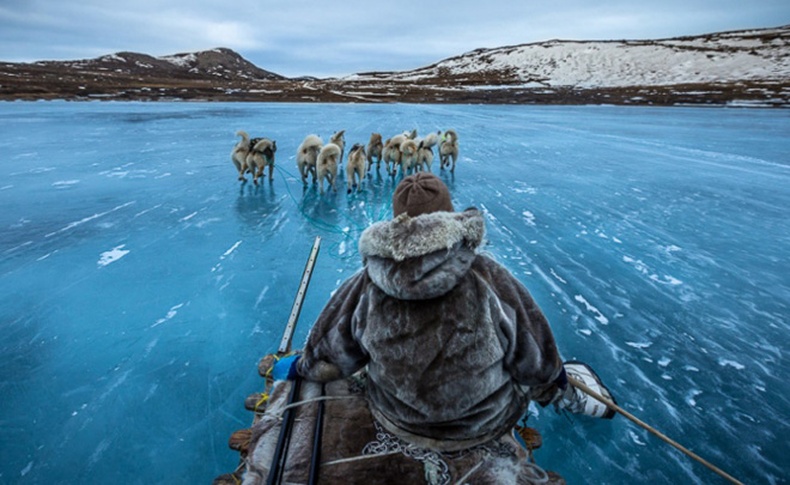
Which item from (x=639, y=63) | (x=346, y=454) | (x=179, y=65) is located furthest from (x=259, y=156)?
(x=179, y=65)

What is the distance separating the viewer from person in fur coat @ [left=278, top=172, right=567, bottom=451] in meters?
1.48

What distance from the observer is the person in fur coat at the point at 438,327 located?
1480mm

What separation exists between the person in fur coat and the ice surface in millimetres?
1070

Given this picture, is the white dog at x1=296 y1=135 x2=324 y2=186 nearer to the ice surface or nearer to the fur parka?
the ice surface

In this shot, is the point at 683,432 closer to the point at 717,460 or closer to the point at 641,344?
the point at 717,460

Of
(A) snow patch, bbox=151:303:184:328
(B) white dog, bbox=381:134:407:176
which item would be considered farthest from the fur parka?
(B) white dog, bbox=381:134:407:176

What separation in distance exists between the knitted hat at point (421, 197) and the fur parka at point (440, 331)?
11 cm

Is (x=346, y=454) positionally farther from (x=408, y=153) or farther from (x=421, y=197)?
(x=408, y=153)

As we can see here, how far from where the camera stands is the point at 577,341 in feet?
11.6

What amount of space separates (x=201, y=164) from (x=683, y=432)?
10.6 metres

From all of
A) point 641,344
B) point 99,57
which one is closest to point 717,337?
point 641,344

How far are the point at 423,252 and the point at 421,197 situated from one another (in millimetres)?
297

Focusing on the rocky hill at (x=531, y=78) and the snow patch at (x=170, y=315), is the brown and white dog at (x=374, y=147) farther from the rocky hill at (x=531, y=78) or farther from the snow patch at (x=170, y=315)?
the rocky hill at (x=531, y=78)

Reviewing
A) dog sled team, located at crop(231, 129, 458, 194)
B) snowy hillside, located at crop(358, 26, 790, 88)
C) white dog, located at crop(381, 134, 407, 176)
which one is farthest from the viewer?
snowy hillside, located at crop(358, 26, 790, 88)
